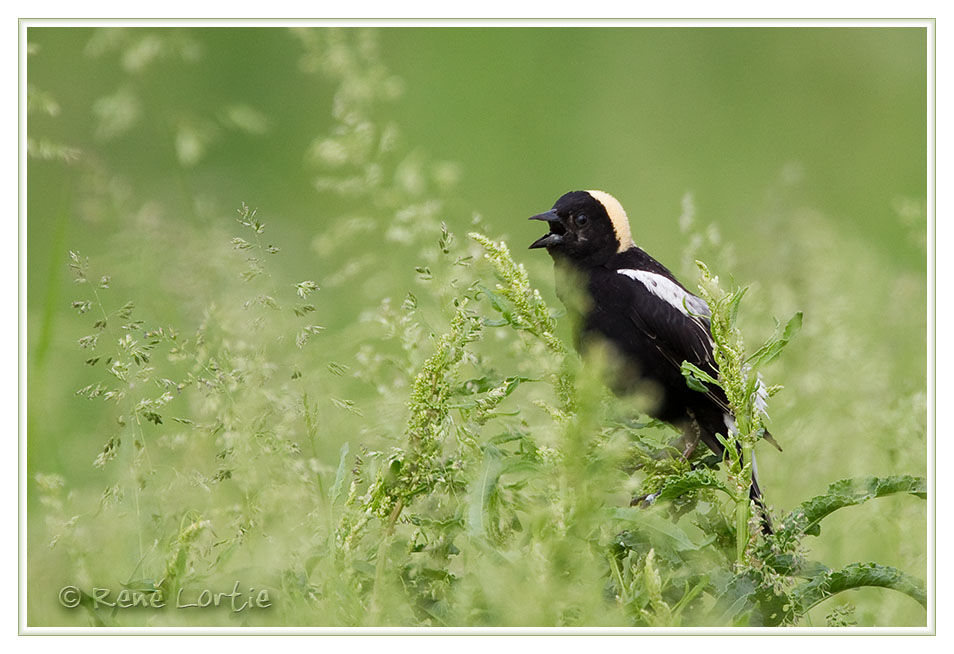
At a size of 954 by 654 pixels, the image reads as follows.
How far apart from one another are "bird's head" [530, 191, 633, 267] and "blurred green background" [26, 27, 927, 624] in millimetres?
209

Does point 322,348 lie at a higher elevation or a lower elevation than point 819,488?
higher

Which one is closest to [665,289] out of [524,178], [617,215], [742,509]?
[617,215]

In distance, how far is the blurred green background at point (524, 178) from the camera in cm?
245

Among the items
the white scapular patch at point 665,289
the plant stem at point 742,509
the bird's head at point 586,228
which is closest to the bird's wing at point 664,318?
the white scapular patch at point 665,289

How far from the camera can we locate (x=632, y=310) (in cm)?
329

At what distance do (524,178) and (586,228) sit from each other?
1940mm

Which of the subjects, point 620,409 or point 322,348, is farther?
point 322,348

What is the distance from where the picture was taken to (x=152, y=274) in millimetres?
2654

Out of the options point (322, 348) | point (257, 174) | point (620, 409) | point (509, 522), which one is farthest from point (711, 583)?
point (257, 174)

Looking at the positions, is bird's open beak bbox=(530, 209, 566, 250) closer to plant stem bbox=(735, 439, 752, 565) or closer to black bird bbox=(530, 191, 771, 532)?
black bird bbox=(530, 191, 771, 532)

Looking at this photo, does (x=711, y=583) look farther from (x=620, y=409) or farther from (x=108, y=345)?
(x=108, y=345)

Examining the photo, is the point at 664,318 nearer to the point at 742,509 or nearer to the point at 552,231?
the point at 552,231

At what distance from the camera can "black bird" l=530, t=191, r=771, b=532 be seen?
319cm

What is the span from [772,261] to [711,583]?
2.00m
